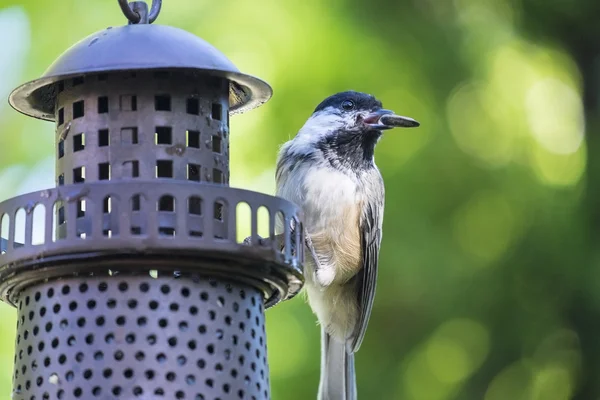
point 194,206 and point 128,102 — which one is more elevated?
point 128,102

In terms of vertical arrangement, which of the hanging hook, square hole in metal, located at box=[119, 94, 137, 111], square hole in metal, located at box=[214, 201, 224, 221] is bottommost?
square hole in metal, located at box=[214, 201, 224, 221]

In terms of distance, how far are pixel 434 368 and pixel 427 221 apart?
2.96ft

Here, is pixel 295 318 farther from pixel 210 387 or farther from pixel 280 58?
pixel 210 387

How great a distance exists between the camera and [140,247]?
2.94 m

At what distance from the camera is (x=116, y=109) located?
10.5ft

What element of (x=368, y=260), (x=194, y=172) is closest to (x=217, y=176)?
(x=194, y=172)

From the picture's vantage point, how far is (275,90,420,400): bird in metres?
5.45

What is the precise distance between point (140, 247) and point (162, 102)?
483 millimetres

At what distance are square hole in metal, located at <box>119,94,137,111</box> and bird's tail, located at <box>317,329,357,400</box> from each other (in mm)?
2785

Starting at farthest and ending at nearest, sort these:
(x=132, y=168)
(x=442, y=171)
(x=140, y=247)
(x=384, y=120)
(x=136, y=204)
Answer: (x=442, y=171) → (x=384, y=120) → (x=132, y=168) → (x=136, y=204) → (x=140, y=247)

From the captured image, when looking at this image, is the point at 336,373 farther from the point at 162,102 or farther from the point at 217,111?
the point at 162,102

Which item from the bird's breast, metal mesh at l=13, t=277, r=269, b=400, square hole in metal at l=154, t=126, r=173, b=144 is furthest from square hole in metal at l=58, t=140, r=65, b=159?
the bird's breast

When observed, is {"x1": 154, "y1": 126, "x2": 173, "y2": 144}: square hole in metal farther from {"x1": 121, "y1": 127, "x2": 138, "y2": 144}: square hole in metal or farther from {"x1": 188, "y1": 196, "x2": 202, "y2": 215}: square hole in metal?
{"x1": 188, "y1": 196, "x2": 202, "y2": 215}: square hole in metal

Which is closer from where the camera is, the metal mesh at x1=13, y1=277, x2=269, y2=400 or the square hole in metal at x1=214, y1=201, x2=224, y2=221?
the metal mesh at x1=13, y1=277, x2=269, y2=400
